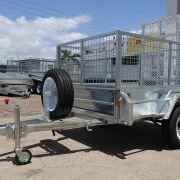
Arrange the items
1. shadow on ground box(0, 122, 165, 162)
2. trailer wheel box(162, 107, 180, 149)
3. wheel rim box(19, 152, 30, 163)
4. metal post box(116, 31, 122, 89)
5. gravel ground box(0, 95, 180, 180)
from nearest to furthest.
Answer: gravel ground box(0, 95, 180, 180)
wheel rim box(19, 152, 30, 163)
metal post box(116, 31, 122, 89)
trailer wheel box(162, 107, 180, 149)
shadow on ground box(0, 122, 165, 162)

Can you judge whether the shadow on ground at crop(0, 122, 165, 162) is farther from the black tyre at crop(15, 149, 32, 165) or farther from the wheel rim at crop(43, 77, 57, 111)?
the wheel rim at crop(43, 77, 57, 111)

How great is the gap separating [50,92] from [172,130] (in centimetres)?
229

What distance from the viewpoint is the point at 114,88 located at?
4.37m

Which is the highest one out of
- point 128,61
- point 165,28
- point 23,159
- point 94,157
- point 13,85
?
point 165,28

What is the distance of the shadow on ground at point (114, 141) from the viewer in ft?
16.1

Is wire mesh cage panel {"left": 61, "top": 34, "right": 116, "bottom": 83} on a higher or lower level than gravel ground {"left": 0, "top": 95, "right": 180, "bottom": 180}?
higher

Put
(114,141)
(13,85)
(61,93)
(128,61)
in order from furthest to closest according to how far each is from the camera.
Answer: (13,85) < (114,141) < (128,61) < (61,93)

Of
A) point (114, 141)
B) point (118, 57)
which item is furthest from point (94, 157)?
point (118, 57)

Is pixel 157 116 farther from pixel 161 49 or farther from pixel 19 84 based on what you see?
pixel 19 84

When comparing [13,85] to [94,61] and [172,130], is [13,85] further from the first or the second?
[172,130]

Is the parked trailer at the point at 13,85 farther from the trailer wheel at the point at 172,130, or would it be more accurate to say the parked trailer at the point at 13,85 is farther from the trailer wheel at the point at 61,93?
the trailer wheel at the point at 172,130

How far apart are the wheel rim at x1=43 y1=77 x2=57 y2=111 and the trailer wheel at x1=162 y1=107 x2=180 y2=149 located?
201cm

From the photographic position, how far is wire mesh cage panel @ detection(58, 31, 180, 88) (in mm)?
4707

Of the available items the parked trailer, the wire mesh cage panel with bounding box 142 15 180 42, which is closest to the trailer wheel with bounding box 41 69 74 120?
the wire mesh cage panel with bounding box 142 15 180 42
